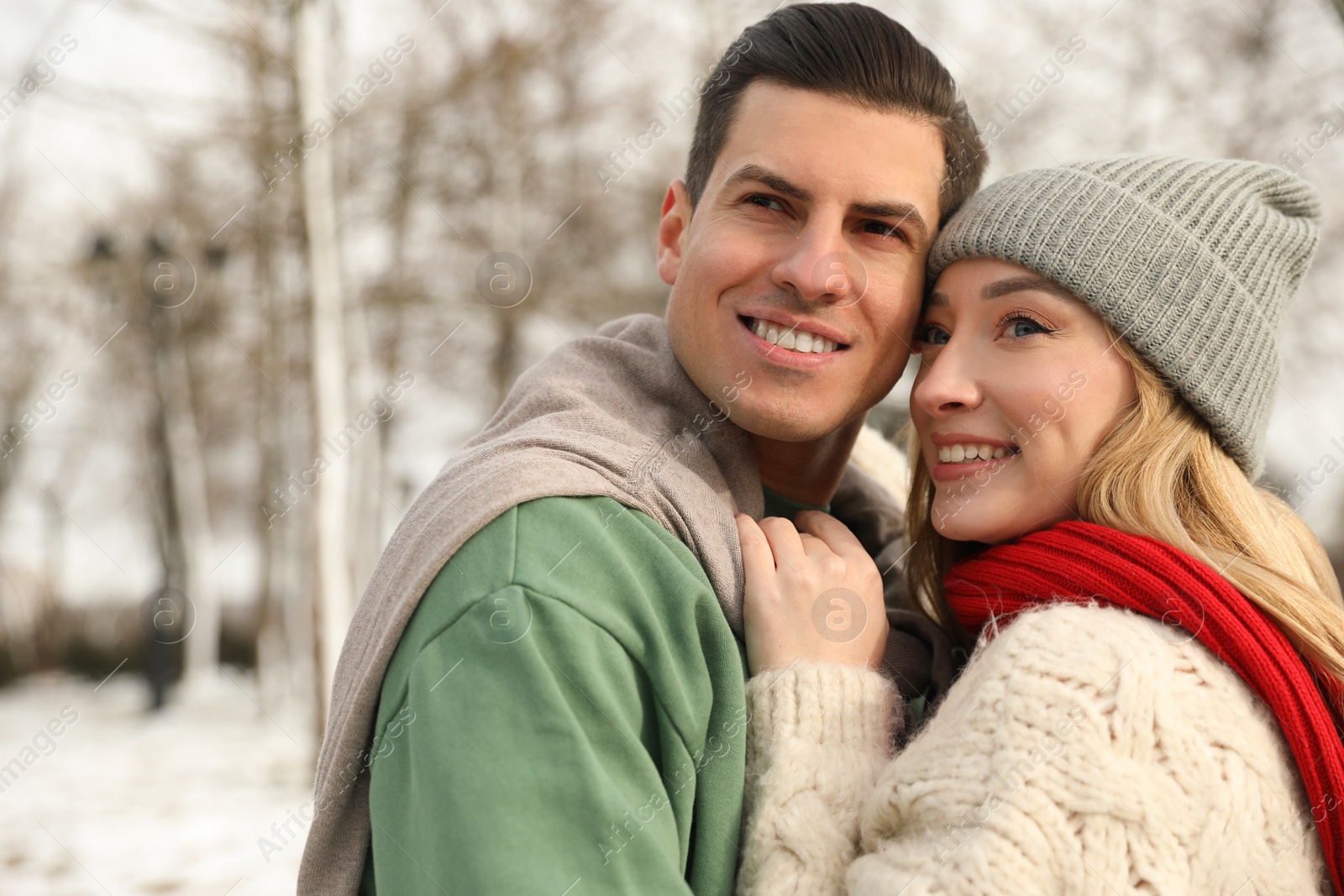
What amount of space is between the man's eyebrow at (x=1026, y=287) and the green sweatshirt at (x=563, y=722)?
91 centimetres

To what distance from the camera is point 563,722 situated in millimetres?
1452

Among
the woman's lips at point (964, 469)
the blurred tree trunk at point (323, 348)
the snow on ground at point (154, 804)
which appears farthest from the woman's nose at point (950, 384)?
the blurred tree trunk at point (323, 348)

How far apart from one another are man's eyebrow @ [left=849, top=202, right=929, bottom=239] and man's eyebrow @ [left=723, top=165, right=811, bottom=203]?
0.11 m

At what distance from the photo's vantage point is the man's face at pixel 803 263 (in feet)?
7.21

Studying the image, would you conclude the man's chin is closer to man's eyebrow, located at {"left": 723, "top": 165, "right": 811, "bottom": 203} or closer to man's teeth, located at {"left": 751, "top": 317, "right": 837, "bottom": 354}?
man's teeth, located at {"left": 751, "top": 317, "right": 837, "bottom": 354}

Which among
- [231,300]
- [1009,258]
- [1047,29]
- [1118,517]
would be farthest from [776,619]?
[231,300]

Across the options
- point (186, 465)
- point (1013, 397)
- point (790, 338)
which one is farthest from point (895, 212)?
point (186, 465)

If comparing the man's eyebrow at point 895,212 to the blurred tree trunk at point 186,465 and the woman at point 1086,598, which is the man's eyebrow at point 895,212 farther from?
the blurred tree trunk at point 186,465

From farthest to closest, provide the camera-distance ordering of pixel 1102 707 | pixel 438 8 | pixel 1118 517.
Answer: pixel 438 8 < pixel 1118 517 < pixel 1102 707

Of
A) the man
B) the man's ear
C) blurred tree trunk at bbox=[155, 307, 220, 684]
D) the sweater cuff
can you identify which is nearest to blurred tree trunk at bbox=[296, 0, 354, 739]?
the man's ear

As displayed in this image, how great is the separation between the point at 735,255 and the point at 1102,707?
115 centimetres

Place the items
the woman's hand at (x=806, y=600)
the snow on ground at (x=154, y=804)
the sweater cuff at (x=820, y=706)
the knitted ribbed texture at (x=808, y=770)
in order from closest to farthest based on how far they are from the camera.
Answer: the knitted ribbed texture at (x=808, y=770) → the sweater cuff at (x=820, y=706) → the woman's hand at (x=806, y=600) → the snow on ground at (x=154, y=804)

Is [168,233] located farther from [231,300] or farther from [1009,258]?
[1009,258]

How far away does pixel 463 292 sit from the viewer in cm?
1138
